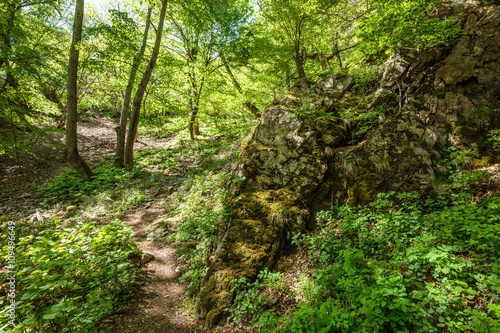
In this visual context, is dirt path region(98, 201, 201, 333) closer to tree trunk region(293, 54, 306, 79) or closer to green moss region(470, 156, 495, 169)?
green moss region(470, 156, 495, 169)

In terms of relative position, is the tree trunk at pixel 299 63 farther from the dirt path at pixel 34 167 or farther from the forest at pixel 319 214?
the dirt path at pixel 34 167

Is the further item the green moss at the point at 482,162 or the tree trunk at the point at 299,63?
the tree trunk at the point at 299,63

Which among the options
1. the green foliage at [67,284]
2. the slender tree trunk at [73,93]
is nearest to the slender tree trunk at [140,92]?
the slender tree trunk at [73,93]

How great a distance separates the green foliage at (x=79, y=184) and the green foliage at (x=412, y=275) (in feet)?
32.1

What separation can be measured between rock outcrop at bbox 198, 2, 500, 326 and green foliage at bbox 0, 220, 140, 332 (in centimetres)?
168

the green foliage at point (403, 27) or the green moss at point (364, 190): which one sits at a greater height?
the green foliage at point (403, 27)

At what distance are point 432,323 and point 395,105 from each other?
4566 millimetres

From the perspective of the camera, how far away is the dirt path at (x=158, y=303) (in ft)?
10.2

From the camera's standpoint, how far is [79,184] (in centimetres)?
873

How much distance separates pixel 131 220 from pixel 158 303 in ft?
13.6

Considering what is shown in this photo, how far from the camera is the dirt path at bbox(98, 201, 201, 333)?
311 cm

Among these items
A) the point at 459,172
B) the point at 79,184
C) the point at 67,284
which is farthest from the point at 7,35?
the point at 459,172

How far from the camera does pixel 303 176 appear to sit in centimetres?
448

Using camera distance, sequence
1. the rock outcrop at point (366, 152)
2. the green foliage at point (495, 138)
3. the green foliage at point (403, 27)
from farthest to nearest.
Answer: the green foliage at point (403, 27) → the rock outcrop at point (366, 152) → the green foliage at point (495, 138)
